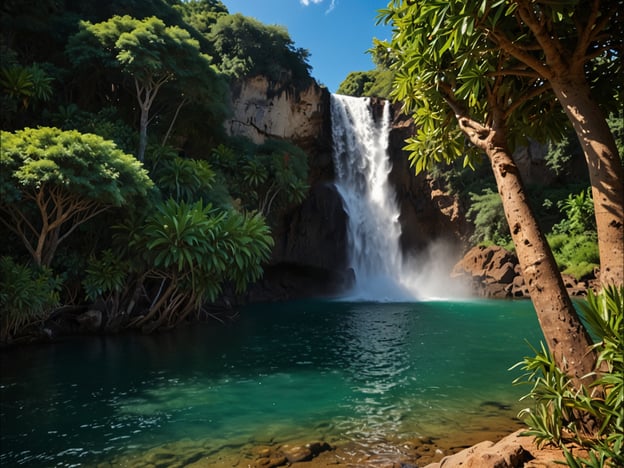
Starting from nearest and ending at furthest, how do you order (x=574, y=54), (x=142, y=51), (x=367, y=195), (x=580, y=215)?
1. (x=574, y=54)
2. (x=142, y=51)
3. (x=580, y=215)
4. (x=367, y=195)

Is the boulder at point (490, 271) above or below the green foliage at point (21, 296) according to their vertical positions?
above

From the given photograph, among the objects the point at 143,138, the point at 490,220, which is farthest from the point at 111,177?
the point at 490,220

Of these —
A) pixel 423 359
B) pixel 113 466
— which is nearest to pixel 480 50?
pixel 113 466

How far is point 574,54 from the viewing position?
13.6ft

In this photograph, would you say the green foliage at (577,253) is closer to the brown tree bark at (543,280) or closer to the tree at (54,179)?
the brown tree bark at (543,280)

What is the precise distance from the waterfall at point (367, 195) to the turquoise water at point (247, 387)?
15.9 meters

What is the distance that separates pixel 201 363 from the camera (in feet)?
34.7

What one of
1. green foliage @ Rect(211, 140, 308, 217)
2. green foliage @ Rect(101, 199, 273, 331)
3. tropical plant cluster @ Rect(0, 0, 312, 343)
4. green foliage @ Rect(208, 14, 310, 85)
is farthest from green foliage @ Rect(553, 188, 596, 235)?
green foliage @ Rect(208, 14, 310, 85)

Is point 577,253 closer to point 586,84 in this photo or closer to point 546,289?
point 586,84

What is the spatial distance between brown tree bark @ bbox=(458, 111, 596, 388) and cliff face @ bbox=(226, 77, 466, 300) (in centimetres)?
2479

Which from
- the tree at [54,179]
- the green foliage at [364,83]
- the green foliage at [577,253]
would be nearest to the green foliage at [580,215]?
the green foliage at [577,253]

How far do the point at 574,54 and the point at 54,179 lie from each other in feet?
39.1

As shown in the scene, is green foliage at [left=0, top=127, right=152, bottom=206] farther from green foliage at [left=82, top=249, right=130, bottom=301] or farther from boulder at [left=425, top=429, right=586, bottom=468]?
boulder at [left=425, top=429, right=586, bottom=468]

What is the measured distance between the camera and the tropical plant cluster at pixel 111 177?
38.9 ft
